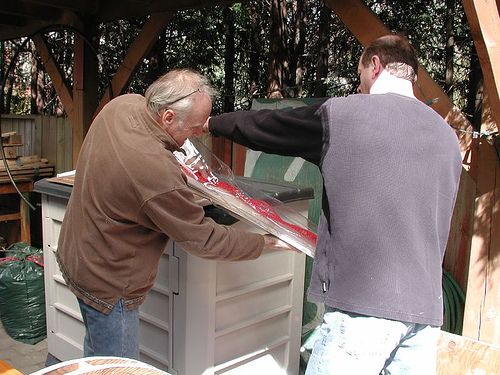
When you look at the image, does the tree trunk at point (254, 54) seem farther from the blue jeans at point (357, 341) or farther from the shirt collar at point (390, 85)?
the blue jeans at point (357, 341)

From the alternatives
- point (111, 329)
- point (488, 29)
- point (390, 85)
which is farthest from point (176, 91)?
point (488, 29)

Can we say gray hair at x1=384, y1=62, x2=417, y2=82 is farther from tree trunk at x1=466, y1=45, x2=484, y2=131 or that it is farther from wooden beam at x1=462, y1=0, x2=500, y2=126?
tree trunk at x1=466, y1=45, x2=484, y2=131

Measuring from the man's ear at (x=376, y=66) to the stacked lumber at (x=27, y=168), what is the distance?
389 cm

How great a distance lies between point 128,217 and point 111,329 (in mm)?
472

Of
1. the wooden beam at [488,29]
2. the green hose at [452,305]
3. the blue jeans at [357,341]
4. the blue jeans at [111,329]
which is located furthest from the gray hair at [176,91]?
the green hose at [452,305]

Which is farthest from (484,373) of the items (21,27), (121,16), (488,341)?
(21,27)

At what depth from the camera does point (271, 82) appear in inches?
225

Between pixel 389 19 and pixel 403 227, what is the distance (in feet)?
21.3

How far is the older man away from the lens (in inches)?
66.2

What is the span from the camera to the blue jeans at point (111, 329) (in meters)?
1.87

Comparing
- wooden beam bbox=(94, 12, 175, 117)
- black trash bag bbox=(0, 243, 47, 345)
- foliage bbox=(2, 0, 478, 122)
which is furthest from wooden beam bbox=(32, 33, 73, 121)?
foliage bbox=(2, 0, 478, 122)

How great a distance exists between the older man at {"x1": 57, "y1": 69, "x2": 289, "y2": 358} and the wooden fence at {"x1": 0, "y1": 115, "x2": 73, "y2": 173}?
3632 millimetres

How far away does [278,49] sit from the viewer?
5824 millimetres

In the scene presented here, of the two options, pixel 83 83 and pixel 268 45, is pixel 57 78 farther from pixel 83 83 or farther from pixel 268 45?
pixel 268 45
